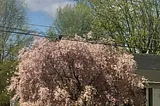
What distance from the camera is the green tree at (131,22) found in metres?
34.9

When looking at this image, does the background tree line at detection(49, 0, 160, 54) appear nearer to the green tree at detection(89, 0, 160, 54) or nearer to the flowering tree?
the green tree at detection(89, 0, 160, 54)

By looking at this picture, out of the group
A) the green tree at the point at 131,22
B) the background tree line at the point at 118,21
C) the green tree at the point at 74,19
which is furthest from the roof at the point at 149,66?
the green tree at the point at 74,19

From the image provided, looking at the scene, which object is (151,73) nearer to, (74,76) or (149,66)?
(149,66)

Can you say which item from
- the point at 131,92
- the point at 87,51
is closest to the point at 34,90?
the point at 87,51

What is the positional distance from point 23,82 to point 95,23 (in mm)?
20718

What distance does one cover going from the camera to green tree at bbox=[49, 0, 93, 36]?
3422 cm

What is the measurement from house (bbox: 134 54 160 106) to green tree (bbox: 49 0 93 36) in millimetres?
8907

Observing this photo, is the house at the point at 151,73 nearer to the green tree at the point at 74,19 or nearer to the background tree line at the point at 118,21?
the background tree line at the point at 118,21

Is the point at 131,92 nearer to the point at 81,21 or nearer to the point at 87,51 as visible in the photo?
the point at 87,51

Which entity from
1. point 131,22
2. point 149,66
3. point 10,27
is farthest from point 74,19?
point 149,66

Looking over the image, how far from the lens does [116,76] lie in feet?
52.0

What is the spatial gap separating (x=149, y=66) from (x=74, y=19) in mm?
10693

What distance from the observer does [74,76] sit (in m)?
15.8

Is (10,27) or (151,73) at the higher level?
(10,27)
